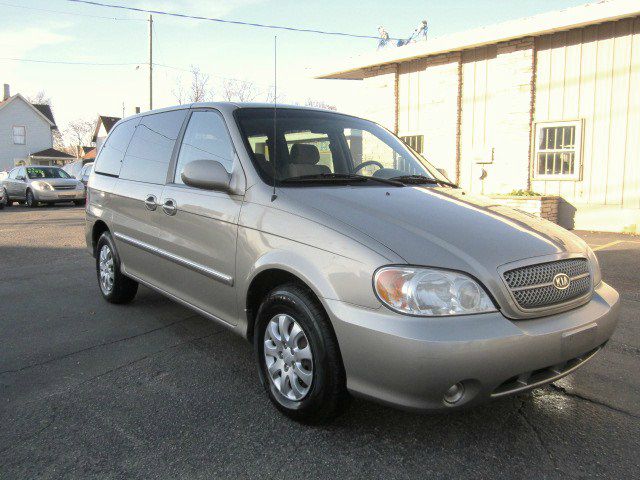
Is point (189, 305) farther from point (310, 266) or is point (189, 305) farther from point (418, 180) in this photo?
point (418, 180)

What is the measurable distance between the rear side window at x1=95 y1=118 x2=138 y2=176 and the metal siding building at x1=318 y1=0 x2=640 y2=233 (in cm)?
982

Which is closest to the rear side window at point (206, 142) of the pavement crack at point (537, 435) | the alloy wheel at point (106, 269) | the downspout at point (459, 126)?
the alloy wheel at point (106, 269)

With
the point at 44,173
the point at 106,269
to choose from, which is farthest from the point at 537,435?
the point at 44,173

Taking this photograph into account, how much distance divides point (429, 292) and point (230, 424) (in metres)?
1.31

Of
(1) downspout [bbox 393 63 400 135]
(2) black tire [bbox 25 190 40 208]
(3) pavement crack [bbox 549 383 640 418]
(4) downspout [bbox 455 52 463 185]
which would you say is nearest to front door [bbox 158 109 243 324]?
(3) pavement crack [bbox 549 383 640 418]

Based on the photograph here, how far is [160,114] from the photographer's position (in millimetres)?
4426

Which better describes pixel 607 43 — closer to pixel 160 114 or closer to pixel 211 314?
pixel 160 114

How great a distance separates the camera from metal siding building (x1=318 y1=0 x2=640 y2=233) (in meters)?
11.0

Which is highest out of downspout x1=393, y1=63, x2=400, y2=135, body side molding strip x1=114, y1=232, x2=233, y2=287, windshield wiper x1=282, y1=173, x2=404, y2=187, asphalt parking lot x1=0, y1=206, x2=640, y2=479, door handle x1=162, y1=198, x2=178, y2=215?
downspout x1=393, y1=63, x2=400, y2=135

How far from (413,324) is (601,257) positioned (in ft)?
22.7

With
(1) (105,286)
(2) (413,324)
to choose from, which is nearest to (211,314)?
(2) (413,324)

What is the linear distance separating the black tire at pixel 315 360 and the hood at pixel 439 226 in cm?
45

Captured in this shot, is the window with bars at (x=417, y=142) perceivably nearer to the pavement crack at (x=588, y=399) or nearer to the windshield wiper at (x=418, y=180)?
the windshield wiper at (x=418, y=180)

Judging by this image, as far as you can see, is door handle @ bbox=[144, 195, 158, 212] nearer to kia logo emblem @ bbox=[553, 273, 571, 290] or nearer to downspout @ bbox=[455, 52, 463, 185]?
kia logo emblem @ bbox=[553, 273, 571, 290]
